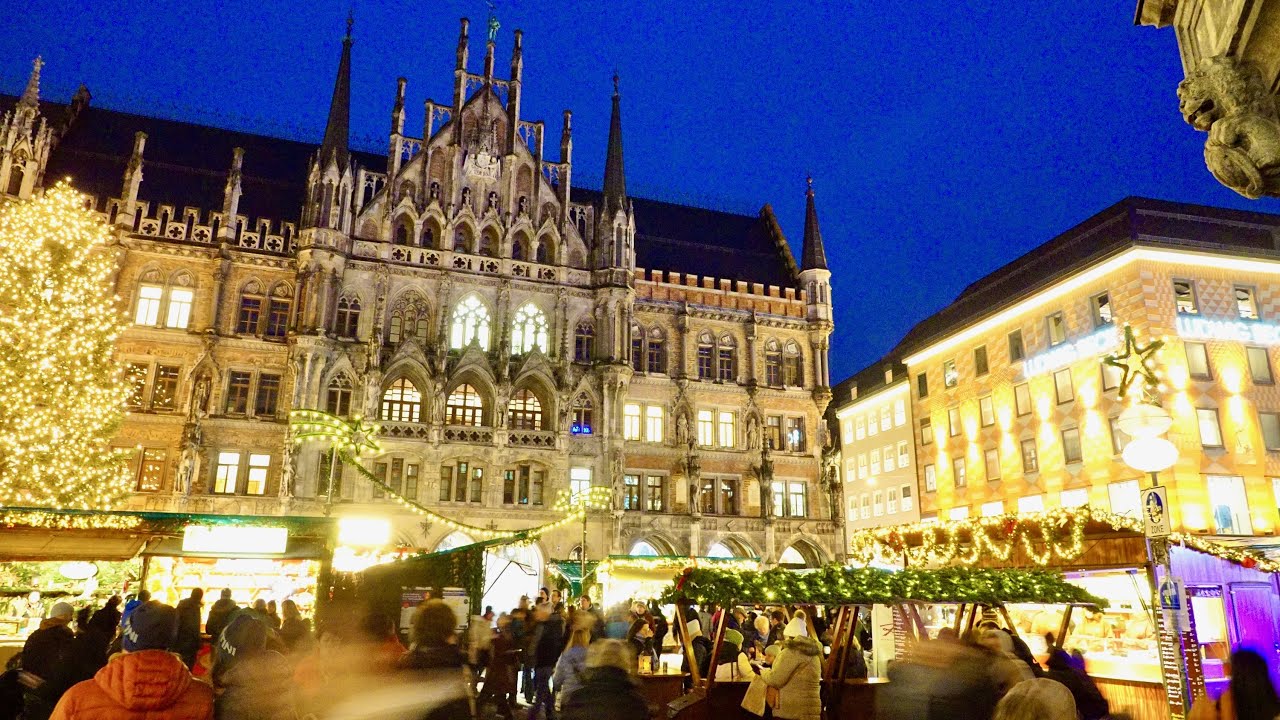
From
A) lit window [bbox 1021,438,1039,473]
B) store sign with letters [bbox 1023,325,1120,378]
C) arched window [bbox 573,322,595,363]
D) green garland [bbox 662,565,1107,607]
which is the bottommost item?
green garland [bbox 662,565,1107,607]

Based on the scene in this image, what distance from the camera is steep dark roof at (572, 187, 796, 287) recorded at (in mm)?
40594

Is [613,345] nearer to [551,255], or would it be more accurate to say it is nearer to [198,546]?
[551,255]

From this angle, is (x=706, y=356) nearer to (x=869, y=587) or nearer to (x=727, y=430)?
(x=727, y=430)

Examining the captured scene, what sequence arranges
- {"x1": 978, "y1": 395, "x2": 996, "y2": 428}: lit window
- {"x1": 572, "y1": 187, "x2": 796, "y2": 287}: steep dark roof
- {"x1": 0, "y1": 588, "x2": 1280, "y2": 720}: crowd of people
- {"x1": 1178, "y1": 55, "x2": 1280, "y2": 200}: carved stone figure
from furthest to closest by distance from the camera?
{"x1": 572, "y1": 187, "x2": 796, "y2": 287}: steep dark roof, {"x1": 978, "y1": 395, "x2": 996, "y2": 428}: lit window, {"x1": 1178, "y1": 55, "x2": 1280, "y2": 200}: carved stone figure, {"x1": 0, "y1": 588, "x2": 1280, "y2": 720}: crowd of people

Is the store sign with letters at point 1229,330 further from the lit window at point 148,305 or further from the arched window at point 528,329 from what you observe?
the lit window at point 148,305

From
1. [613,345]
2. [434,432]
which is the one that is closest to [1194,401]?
[613,345]

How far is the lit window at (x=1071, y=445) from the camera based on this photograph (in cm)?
2883

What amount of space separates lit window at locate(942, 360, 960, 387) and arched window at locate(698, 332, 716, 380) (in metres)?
10.3

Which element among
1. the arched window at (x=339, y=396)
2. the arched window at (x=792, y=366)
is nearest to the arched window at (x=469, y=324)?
the arched window at (x=339, y=396)

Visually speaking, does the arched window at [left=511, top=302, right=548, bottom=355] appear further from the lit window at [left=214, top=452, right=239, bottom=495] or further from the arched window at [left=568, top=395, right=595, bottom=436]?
the lit window at [left=214, top=452, right=239, bottom=495]

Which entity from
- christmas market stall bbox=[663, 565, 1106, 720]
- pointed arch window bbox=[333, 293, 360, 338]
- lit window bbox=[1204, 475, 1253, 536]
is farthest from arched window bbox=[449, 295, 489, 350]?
lit window bbox=[1204, 475, 1253, 536]

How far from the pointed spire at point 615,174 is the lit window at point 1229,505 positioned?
24.4 m

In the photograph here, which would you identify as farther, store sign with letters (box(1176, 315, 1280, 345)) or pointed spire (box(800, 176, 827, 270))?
pointed spire (box(800, 176, 827, 270))

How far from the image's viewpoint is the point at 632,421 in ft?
118
